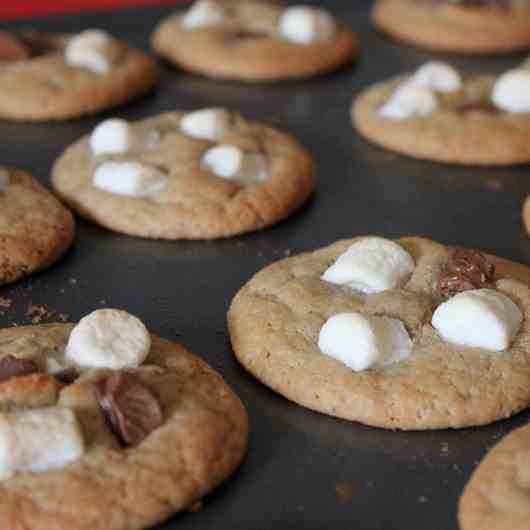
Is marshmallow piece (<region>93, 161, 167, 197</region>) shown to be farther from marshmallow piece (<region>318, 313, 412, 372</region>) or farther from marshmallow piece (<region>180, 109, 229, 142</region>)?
marshmallow piece (<region>318, 313, 412, 372</region>)

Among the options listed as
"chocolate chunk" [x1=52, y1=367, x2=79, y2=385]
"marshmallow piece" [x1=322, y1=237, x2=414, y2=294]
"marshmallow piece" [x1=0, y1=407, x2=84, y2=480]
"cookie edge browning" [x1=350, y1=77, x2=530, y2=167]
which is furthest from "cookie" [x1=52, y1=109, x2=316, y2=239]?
"marshmallow piece" [x1=0, y1=407, x2=84, y2=480]

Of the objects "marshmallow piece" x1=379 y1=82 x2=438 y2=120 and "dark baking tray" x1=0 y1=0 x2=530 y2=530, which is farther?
"marshmallow piece" x1=379 y1=82 x2=438 y2=120

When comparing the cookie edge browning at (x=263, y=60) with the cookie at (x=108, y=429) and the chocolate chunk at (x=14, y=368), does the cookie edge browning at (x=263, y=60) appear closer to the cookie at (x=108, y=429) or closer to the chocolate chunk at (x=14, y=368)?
the cookie at (x=108, y=429)

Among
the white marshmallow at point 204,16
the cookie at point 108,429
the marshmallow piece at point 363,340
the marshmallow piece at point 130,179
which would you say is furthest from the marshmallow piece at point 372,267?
the white marshmallow at point 204,16

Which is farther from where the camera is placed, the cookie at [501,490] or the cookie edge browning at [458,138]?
the cookie edge browning at [458,138]

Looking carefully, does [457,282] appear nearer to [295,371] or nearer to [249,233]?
[295,371]

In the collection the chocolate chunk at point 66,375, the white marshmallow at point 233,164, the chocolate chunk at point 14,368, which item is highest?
the chocolate chunk at point 14,368

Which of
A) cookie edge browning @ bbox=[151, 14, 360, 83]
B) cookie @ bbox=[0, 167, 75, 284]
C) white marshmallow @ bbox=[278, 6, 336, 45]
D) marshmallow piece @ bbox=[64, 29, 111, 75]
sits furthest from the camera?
white marshmallow @ bbox=[278, 6, 336, 45]
